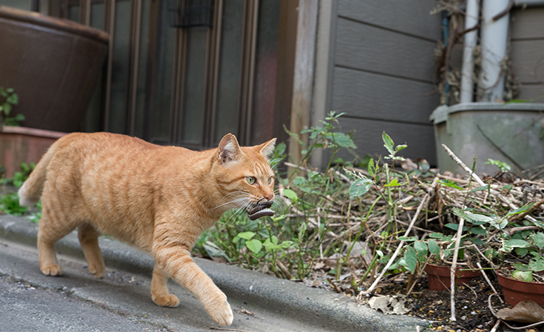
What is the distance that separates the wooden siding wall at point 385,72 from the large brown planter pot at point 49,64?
298 cm

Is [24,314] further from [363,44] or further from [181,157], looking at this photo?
[363,44]

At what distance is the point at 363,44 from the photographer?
13.3 feet

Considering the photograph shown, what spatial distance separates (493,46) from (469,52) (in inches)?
8.0

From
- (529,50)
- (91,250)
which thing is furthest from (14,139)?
(529,50)

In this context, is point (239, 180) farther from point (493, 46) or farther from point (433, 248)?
point (493, 46)

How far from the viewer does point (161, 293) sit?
238 centimetres

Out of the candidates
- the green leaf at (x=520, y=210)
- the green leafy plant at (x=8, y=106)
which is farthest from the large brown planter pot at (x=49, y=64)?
the green leaf at (x=520, y=210)

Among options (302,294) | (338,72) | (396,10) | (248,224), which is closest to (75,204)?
(248,224)

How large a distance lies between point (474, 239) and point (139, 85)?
4326 mm

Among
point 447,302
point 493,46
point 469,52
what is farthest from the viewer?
point 469,52

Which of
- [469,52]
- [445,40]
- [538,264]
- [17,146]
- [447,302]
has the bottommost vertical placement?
[447,302]

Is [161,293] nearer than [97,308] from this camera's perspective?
No

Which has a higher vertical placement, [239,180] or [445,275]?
[239,180]

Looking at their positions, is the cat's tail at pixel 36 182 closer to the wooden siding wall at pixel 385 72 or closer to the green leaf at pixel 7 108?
the wooden siding wall at pixel 385 72
